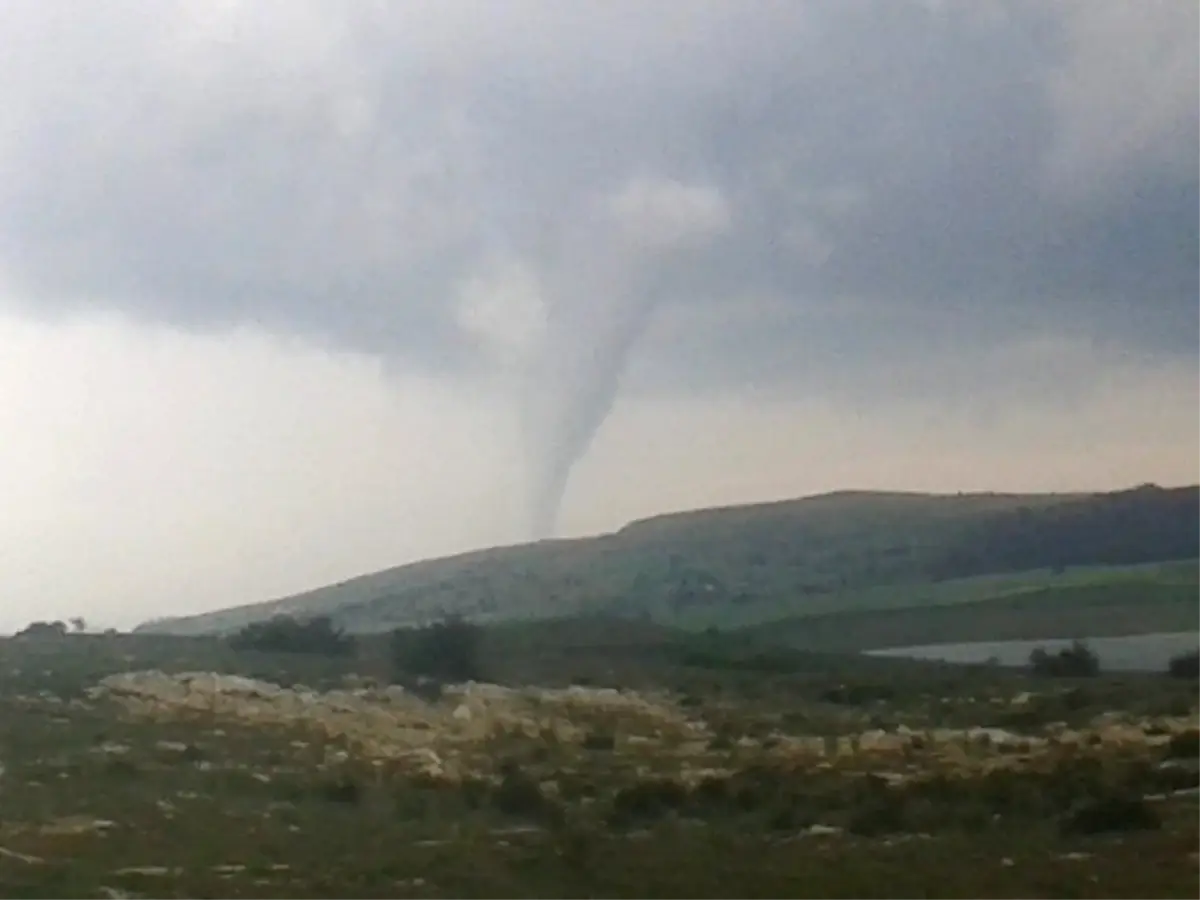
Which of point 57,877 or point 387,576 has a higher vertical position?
point 387,576

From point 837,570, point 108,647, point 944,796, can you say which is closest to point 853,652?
point 837,570

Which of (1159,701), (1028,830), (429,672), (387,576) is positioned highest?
(387,576)

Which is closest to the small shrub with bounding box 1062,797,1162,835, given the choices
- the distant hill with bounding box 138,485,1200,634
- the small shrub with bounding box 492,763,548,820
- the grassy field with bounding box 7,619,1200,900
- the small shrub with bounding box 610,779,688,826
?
the grassy field with bounding box 7,619,1200,900

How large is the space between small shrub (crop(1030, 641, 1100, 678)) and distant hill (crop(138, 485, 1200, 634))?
433 millimetres

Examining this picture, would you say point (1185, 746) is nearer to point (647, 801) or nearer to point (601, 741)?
point (647, 801)

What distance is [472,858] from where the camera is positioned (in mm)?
6066

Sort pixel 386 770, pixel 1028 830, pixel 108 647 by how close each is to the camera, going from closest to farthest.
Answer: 1. pixel 1028 830
2. pixel 386 770
3. pixel 108 647

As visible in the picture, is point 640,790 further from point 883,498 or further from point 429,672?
point 883,498

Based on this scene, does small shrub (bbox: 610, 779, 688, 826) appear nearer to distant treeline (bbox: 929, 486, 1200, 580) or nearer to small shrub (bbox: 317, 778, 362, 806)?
small shrub (bbox: 317, 778, 362, 806)

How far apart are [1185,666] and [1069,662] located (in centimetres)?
51

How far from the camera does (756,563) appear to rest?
22.6ft

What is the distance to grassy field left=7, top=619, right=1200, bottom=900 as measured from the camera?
19.3 ft

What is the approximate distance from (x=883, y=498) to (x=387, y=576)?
248cm

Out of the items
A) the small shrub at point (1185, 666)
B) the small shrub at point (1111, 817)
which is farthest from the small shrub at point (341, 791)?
the small shrub at point (1185, 666)
